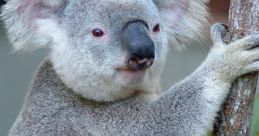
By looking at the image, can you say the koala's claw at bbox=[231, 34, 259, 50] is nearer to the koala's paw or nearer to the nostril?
the koala's paw

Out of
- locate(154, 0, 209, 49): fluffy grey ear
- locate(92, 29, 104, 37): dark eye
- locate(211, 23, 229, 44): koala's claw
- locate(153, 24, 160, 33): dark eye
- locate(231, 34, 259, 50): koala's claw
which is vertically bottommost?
locate(154, 0, 209, 49): fluffy grey ear

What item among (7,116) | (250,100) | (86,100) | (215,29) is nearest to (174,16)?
(215,29)

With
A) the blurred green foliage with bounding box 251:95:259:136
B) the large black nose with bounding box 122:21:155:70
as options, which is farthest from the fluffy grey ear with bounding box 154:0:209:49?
the blurred green foliage with bounding box 251:95:259:136

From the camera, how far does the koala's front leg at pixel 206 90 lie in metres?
3.88

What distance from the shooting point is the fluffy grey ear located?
4.71 m

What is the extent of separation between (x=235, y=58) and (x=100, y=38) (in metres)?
0.94

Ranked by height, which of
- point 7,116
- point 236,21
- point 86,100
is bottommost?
point 7,116

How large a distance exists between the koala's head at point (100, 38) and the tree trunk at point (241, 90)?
576mm

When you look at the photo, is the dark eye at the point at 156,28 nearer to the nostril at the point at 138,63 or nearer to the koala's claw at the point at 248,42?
the nostril at the point at 138,63

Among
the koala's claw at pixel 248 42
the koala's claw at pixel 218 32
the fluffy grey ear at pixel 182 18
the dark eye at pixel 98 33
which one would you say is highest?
the koala's claw at pixel 248 42

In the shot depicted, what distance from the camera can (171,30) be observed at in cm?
476

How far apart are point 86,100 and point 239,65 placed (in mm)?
1204

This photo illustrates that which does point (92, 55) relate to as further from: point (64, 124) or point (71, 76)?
point (64, 124)

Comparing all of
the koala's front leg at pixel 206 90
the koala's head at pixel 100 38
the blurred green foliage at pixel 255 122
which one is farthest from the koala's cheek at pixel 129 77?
the blurred green foliage at pixel 255 122
